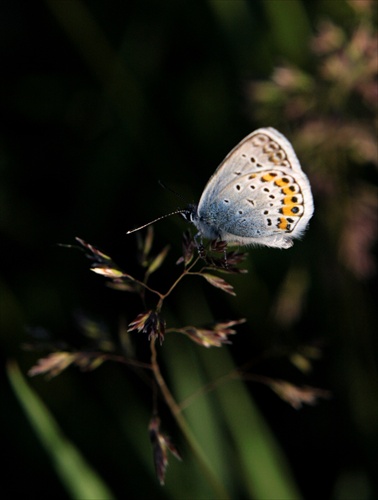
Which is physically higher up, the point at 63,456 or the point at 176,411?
the point at 176,411

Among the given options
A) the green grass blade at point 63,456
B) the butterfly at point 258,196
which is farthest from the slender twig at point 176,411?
the butterfly at point 258,196

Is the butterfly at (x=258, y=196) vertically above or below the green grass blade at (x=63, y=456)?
above

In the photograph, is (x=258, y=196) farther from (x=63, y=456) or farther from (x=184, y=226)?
(x=63, y=456)

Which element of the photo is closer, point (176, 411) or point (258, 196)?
point (176, 411)

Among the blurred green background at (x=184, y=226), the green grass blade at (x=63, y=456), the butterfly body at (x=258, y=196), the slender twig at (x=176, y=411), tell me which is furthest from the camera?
the blurred green background at (x=184, y=226)

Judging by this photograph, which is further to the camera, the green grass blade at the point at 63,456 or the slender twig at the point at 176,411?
the green grass blade at the point at 63,456

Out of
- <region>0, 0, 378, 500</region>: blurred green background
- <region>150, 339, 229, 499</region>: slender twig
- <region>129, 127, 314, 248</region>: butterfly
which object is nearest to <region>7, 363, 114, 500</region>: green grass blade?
<region>0, 0, 378, 500</region>: blurred green background

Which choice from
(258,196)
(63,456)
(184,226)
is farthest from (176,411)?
(184,226)

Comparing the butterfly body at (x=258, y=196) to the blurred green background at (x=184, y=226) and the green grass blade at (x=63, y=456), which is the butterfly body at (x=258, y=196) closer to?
the blurred green background at (x=184, y=226)
